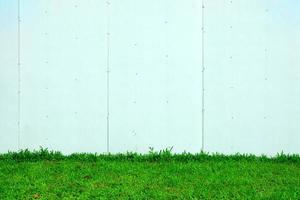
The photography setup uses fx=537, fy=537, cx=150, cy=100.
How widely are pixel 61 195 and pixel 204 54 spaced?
3.19 meters

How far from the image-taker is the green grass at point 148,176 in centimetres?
587

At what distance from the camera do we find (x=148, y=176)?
21.7 ft

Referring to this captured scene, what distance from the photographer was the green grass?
19.2 feet

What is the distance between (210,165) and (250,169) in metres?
0.56

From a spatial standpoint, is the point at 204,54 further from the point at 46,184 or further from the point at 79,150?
the point at 46,184

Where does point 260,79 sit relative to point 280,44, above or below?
below

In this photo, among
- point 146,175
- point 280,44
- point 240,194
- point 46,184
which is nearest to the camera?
point 240,194

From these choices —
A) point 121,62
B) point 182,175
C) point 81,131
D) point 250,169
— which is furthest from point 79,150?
point 250,169

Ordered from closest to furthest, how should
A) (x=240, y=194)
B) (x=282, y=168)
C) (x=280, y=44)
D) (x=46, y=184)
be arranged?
(x=240, y=194) → (x=46, y=184) → (x=282, y=168) → (x=280, y=44)

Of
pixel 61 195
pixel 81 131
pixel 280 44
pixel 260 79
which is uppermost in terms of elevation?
pixel 280 44

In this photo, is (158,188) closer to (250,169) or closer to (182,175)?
(182,175)

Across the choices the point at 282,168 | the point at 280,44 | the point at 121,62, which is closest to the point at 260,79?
the point at 280,44

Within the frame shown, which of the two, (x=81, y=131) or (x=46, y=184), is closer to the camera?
(x=46, y=184)

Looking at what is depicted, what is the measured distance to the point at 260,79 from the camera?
7.92 metres
